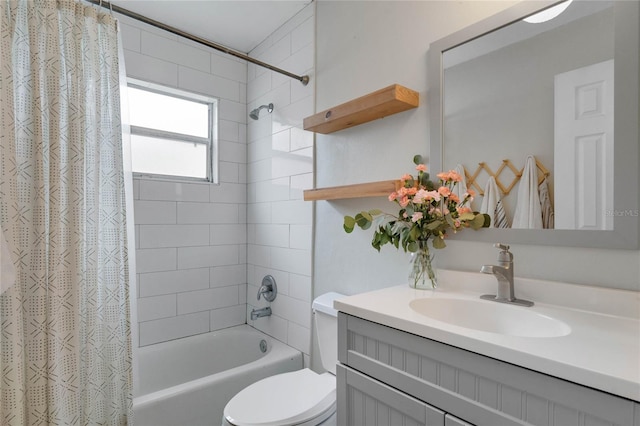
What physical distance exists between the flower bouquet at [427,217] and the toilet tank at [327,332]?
0.44 meters

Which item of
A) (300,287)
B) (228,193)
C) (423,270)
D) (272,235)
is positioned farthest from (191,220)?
(423,270)

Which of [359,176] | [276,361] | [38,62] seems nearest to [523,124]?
[359,176]

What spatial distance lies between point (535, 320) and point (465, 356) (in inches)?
13.7

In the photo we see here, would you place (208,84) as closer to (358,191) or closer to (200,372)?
(358,191)

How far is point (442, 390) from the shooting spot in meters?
0.81

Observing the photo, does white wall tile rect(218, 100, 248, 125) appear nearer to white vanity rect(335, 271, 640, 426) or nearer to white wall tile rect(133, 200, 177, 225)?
white wall tile rect(133, 200, 177, 225)

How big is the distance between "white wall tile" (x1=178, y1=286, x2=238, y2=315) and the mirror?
5.86 feet

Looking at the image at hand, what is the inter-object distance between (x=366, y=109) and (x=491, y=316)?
951 mm

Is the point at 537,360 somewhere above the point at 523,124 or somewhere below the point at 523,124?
below

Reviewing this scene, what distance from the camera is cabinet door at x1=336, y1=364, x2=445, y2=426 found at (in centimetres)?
85

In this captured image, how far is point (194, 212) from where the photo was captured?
7.69ft

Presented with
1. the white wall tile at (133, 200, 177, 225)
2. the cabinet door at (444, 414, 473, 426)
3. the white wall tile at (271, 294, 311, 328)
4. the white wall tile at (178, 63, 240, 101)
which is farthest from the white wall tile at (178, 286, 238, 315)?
the cabinet door at (444, 414, 473, 426)

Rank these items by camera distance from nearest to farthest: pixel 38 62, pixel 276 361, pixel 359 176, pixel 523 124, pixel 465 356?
pixel 465 356
pixel 523 124
pixel 38 62
pixel 359 176
pixel 276 361

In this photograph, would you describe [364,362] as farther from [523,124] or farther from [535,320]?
[523,124]
